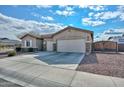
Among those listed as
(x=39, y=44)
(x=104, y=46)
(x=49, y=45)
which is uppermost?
(x=39, y=44)

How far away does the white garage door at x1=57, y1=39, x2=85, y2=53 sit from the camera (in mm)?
16480

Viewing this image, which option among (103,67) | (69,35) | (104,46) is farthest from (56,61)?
(104,46)

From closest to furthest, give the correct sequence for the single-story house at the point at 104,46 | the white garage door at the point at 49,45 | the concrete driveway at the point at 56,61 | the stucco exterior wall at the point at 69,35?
1. the concrete driveway at the point at 56,61
2. the stucco exterior wall at the point at 69,35
3. the white garage door at the point at 49,45
4. the single-story house at the point at 104,46

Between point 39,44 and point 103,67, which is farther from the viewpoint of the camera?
point 39,44

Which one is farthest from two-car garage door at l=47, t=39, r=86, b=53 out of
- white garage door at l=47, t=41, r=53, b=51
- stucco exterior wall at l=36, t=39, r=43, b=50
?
stucco exterior wall at l=36, t=39, r=43, b=50

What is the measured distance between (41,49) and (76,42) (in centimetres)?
756

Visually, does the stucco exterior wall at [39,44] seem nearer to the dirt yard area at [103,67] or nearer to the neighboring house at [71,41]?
the neighboring house at [71,41]

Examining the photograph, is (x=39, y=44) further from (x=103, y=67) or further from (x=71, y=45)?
(x=103, y=67)

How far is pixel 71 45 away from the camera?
17094mm

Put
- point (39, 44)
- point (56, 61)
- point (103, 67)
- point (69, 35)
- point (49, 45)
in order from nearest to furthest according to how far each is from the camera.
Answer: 1. point (103, 67)
2. point (56, 61)
3. point (69, 35)
4. point (49, 45)
5. point (39, 44)

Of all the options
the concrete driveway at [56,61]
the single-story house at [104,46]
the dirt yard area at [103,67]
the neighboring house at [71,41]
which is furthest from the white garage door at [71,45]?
the dirt yard area at [103,67]

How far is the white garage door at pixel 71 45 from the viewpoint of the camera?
649 inches
